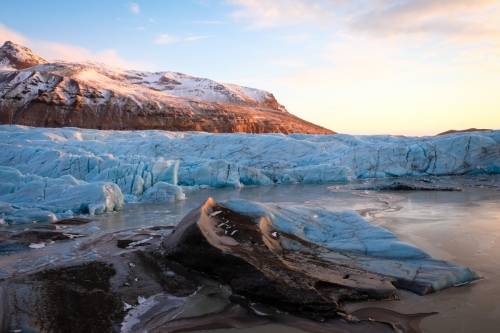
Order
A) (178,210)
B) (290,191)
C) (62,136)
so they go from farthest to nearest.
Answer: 1. (62,136)
2. (290,191)
3. (178,210)

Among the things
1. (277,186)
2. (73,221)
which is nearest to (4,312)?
(73,221)

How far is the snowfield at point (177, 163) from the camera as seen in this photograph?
9422mm

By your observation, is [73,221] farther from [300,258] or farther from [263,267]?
[263,267]

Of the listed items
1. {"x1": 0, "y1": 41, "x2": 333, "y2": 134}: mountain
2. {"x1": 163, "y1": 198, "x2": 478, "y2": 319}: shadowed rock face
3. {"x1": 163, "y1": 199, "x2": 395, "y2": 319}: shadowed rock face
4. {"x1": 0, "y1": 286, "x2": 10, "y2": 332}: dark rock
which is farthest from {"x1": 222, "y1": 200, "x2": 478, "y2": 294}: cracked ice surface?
{"x1": 0, "y1": 41, "x2": 333, "y2": 134}: mountain

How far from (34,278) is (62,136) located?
1737 centimetres

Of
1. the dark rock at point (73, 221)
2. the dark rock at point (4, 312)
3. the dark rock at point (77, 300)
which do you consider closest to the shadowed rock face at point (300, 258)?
the dark rock at point (77, 300)

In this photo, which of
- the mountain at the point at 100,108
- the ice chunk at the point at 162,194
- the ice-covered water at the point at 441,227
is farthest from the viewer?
the mountain at the point at 100,108

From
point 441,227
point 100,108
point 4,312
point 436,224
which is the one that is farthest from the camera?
point 100,108

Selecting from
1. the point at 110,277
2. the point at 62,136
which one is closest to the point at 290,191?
the point at 110,277

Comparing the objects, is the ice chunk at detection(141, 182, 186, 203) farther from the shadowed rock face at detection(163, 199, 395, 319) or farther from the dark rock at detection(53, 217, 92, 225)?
the shadowed rock face at detection(163, 199, 395, 319)

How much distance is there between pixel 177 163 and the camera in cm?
1352

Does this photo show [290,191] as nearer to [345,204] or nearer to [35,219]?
[345,204]

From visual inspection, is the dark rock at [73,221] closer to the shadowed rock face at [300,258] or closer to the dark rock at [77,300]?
the shadowed rock face at [300,258]

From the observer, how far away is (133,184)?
1175cm
